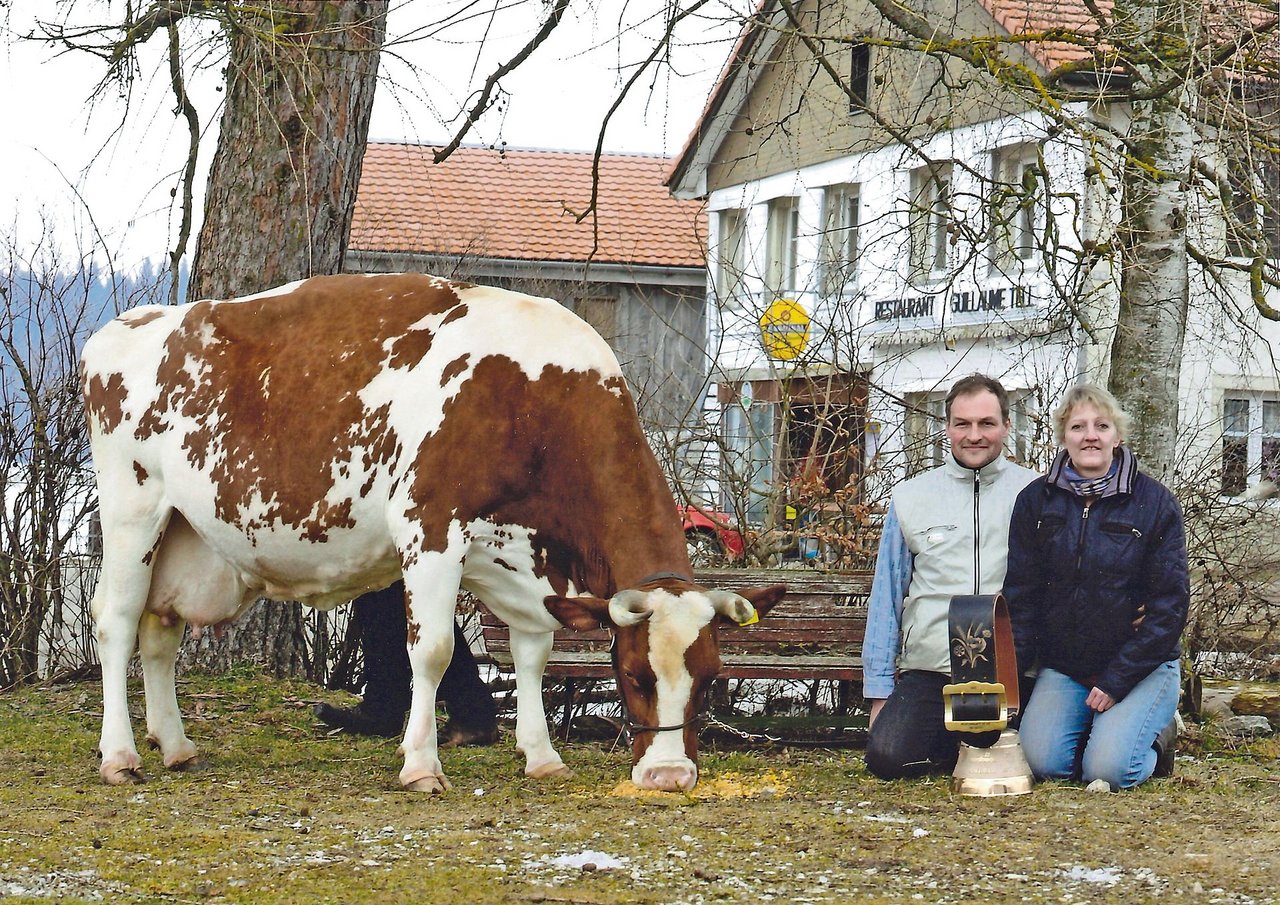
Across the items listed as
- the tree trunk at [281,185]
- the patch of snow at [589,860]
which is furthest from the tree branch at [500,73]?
the patch of snow at [589,860]

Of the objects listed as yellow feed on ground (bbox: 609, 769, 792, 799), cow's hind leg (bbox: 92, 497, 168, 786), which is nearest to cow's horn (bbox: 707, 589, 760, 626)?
yellow feed on ground (bbox: 609, 769, 792, 799)

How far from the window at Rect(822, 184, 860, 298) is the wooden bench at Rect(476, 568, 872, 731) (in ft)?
6.87

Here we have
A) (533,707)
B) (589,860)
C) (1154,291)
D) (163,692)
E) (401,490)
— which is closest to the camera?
(589,860)

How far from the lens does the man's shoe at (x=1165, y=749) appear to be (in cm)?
679

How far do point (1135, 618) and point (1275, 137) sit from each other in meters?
2.66

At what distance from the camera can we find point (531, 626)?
705cm

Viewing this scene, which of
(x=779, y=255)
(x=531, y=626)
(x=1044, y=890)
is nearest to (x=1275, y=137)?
(x=531, y=626)

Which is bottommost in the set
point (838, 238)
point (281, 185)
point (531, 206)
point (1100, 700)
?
point (1100, 700)

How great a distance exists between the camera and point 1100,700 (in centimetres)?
668

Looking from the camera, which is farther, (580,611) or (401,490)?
(401,490)

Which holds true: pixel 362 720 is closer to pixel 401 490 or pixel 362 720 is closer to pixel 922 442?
pixel 401 490

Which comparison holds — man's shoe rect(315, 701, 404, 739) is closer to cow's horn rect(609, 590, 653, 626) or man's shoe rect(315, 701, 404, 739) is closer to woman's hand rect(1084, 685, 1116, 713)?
cow's horn rect(609, 590, 653, 626)

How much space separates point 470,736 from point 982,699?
2.52m

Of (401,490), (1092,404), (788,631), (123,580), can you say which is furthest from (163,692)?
(1092,404)
